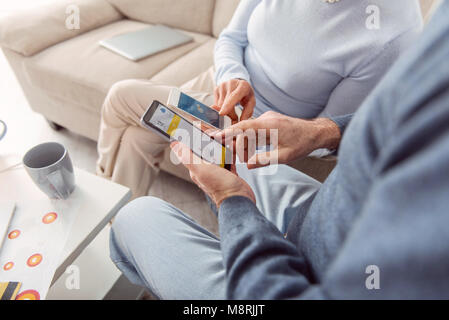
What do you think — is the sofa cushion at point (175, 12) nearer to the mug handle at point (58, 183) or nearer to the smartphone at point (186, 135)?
the smartphone at point (186, 135)

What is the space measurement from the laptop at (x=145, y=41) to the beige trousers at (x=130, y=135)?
35cm

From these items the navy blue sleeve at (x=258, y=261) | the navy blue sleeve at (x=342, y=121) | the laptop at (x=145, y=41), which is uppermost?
the navy blue sleeve at (x=342, y=121)

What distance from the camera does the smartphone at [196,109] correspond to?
29.3 inches

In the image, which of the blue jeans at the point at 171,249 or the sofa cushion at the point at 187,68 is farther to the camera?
the sofa cushion at the point at 187,68

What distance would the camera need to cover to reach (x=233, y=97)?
0.78 metres

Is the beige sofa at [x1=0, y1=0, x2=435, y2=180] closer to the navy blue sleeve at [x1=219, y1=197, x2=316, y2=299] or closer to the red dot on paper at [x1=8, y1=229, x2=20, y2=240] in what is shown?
the red dot on paper at [x1=8, y1=229, x2=20, y2=240]

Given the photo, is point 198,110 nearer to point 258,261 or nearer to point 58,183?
point 58,183

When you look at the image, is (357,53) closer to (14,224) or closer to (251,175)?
(251,175)

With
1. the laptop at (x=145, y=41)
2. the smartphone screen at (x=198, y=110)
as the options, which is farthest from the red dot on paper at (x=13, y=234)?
the laptop at (x=145, y=41)

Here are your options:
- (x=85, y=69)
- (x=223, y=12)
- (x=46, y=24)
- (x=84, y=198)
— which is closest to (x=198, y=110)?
(x=84, y=198)

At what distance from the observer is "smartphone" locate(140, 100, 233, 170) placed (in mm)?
648

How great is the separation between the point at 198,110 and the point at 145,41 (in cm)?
75

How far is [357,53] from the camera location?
0.71m
